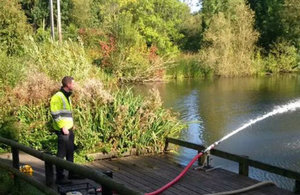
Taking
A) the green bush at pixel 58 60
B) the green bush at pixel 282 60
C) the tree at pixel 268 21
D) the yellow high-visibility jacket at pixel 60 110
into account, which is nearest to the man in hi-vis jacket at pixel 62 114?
the yellow high-visibility jacket at pixel 60 110

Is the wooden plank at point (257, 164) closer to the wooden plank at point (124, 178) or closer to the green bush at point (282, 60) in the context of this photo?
the wooden plank at point (124, 178)

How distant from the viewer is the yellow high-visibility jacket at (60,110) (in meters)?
6.94

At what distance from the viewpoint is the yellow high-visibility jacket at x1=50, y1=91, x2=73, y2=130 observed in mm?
6941

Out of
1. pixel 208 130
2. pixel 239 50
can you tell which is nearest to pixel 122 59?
pixel 239 50

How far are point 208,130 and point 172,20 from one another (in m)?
37.8

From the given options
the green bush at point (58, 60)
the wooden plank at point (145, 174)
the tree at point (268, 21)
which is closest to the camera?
the wooden plank at point (145, 174)

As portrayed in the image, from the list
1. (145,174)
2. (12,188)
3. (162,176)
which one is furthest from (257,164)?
(12,188)

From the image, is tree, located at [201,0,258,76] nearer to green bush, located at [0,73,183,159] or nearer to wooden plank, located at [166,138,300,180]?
green bush, located at [0,73,183,159]

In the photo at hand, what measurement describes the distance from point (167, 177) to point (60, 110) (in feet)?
9.11

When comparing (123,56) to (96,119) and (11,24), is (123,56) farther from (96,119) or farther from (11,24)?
(96,119)

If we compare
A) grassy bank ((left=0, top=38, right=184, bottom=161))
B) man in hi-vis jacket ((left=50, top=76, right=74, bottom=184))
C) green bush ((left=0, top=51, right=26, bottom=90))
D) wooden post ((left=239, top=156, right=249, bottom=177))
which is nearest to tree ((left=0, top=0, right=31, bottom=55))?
green bush ((left=0, top=51, right=26, bottom=90))

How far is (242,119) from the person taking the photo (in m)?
18.4

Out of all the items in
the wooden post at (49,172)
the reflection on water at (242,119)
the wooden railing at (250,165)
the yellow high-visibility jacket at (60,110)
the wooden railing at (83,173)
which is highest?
the yellow high-visibility jacket at (60,110)

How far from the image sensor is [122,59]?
32.2 meters
